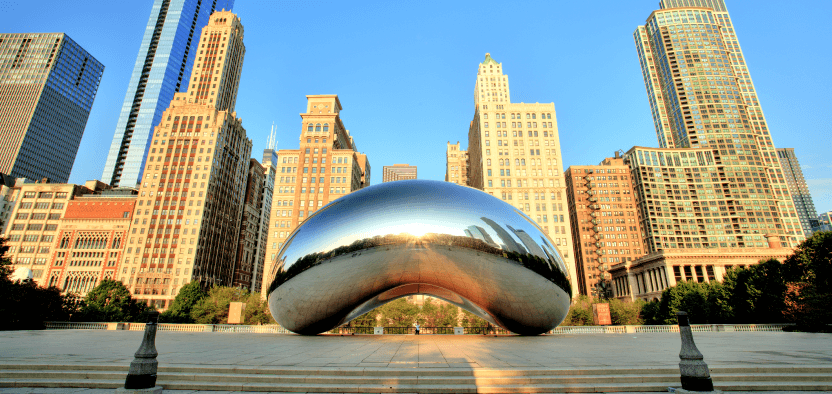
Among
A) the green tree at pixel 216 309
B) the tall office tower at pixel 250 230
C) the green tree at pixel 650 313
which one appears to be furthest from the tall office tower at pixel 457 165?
the green tree at pixel 216 309

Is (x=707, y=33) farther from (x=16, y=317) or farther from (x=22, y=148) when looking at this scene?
(x=22, y=148)

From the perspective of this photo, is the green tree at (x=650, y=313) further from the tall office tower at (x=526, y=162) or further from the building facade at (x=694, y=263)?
the tall office tower at (x=526, y=162)

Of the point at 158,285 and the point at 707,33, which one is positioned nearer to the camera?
the point at 158,285

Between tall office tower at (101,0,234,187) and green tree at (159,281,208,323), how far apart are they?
299ft

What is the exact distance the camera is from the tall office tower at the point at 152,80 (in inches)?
5669

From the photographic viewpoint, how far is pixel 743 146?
420 ft

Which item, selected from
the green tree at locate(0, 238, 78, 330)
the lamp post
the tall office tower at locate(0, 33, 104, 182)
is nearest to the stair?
the lamp post

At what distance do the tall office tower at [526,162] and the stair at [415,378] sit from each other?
7619 centimetres

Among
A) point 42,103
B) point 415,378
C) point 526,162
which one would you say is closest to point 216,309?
point 415,378

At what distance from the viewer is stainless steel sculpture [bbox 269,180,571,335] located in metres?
10.1

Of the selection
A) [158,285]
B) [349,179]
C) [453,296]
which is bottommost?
[453,296]

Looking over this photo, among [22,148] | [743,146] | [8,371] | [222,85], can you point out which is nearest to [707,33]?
[743,146]

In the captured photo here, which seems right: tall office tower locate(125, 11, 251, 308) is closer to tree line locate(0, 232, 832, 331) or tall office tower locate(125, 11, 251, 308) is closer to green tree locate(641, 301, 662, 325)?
tree line locate(0, 232, 832, 331)

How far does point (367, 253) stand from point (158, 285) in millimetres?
104735
